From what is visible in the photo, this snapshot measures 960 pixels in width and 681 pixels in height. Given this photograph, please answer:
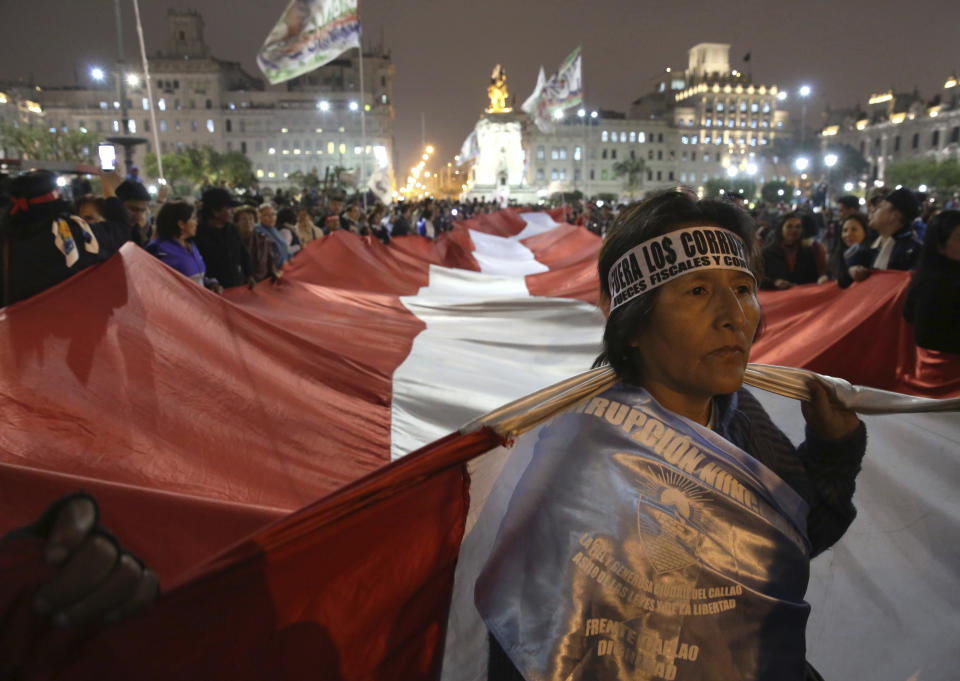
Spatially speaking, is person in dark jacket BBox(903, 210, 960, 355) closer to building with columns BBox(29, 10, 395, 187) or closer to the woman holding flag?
the woman holding flag

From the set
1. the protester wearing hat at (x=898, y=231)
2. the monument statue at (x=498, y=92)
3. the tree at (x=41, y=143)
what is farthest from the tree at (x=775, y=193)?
the tree at (x=41, y=143)

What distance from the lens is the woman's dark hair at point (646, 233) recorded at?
58.0 inches

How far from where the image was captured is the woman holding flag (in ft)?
4.29

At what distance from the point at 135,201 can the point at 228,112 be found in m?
108

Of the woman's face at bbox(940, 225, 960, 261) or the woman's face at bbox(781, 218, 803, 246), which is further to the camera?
the woman's face at bbox(781, 218, 803, 246)

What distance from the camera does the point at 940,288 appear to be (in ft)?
11.9

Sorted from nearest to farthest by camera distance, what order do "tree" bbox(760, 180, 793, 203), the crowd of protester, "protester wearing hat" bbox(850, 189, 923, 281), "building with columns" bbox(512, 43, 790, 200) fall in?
the crowd of protester → "protester wearing hat" bbox(850, 189, 923, 281) → "tree" bbox(760, 180, 793, 203) → "building with columns" bbox(512, 43, 790, 200)

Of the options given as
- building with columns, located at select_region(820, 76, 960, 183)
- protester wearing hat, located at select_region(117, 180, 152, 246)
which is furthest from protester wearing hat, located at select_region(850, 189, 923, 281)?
building with columns, located at select_region(820, 76, 960, 183)

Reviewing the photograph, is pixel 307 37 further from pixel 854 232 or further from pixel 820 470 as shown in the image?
pixel 820 470

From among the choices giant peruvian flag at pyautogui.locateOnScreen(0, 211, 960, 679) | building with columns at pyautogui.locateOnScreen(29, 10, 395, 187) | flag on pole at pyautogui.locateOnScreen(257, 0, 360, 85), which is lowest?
giant peruvian flag at pyautogui.locateOnScreen(0, 211, 960, 679)

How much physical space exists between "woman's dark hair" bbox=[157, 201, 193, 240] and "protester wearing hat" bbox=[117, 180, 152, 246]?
1.29 meters

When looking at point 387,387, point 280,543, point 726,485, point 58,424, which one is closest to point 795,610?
point 726,485

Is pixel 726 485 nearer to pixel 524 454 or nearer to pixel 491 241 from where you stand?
pixel 524 454

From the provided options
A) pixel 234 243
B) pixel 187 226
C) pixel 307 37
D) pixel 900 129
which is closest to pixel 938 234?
pixel 187 226
